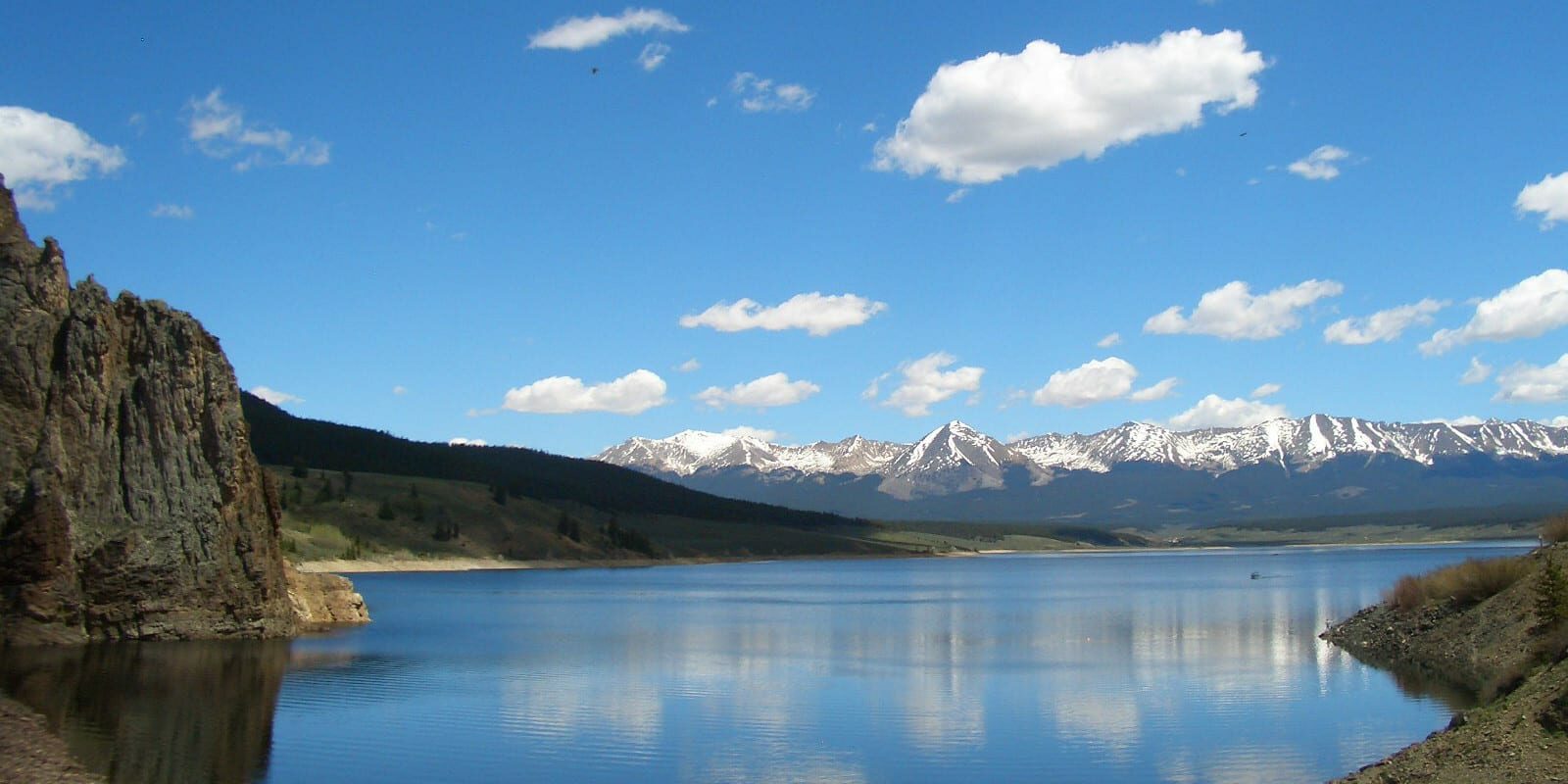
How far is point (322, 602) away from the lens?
58.5 m

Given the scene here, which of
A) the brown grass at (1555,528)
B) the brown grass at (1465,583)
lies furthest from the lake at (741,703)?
the brown grass at (1555,528)

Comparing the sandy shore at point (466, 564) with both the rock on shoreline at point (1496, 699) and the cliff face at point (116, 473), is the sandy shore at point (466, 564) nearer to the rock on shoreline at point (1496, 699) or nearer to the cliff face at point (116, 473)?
the cliff face at point (116, 473)

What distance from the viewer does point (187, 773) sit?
24.3 metres

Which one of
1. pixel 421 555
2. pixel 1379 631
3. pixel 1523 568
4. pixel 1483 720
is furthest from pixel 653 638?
pixel 421 555

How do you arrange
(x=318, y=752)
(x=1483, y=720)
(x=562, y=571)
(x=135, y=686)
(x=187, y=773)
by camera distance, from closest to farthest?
(x=1483, y=720), (x=187, y=773), (x=318, y=752), (x=135, y=686), (x=562, y=571)

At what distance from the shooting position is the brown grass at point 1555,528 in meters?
42.7

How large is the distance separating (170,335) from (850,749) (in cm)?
3234

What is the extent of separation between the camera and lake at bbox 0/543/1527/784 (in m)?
25.7

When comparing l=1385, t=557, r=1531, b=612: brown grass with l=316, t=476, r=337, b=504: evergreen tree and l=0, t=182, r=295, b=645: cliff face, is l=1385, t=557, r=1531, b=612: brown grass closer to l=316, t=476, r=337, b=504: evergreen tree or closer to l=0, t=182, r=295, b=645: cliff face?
l=0, t=182, r=295, b=645: cliff face

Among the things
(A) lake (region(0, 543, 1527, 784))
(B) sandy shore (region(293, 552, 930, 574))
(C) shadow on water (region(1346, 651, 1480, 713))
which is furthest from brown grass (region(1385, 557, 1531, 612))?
(B) sandy shore (region(293, 552, 930, 574))

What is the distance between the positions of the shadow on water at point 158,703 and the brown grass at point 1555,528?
37.2m

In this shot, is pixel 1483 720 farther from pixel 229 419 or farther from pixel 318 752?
pixel 229 419

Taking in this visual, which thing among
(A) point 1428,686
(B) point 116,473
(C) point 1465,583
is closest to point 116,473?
(B) point 116,473

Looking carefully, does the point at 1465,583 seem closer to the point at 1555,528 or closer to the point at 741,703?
the point at 1555,528
